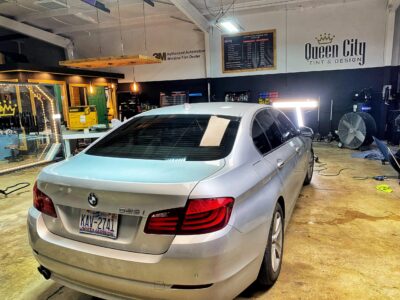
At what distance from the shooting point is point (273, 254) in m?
1.94

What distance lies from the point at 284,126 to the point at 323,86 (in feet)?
23.4

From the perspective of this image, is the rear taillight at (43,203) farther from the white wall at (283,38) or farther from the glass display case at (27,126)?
the white wall at (283,38)

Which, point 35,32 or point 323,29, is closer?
point 323,29

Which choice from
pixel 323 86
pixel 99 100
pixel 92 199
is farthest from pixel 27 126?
pixel 323 86

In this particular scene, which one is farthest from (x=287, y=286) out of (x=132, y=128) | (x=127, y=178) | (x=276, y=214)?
(x=132, y=128)

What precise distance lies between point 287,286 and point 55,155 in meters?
6.30

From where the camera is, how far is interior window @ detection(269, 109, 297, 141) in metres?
2.80

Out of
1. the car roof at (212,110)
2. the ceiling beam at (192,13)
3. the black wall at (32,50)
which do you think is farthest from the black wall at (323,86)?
the car roof at (212,110)

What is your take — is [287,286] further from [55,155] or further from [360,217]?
[55,155]

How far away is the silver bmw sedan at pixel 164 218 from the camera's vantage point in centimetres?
134

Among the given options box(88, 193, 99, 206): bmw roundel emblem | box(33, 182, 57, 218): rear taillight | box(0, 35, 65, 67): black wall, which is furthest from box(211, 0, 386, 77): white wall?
box(88, 193, 99, 206): bmw roundel emblem

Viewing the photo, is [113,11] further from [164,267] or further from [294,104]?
[164,267]

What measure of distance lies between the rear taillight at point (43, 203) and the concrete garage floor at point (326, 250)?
0.74 metres

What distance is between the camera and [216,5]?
28.8 feet
